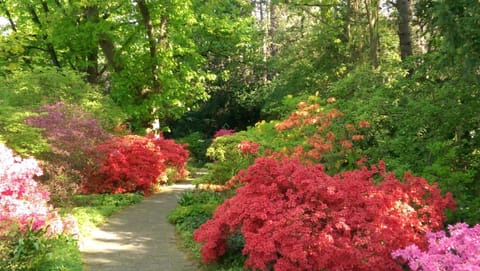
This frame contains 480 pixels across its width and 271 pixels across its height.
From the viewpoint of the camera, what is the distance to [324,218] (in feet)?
18.5

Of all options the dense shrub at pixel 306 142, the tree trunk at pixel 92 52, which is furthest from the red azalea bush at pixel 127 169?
the tree trunk at pixel 92 52

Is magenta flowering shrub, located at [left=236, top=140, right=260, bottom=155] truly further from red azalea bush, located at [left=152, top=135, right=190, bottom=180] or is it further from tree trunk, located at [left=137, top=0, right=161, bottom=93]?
tree trunk, located at [left=137, top=0, right=161, bottom=93]

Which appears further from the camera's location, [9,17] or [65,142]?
[9,17]

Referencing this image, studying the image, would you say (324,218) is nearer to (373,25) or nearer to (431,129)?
(431,129)

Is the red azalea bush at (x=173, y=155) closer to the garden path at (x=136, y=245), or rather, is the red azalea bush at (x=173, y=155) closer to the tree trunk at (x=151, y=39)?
the tree trunk at (x=151, y=39)

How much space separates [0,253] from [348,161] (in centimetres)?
635

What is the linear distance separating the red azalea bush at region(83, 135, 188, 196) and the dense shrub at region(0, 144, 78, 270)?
487 cm

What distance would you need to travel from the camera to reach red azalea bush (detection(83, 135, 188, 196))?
1302 cm

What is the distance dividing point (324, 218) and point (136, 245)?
3850 millimetres

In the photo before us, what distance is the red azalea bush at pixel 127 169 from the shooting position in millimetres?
13016

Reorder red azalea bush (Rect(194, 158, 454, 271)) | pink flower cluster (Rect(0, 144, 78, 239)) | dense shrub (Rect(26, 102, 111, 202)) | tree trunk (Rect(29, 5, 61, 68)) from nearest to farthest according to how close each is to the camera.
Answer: red azalea bush (Rect(194, 158, 454, 271)) → pink flower cluster (Rect(0, 144, 78, 239)) → dense shrub (Rect(26, 102, 111, 202)) → tree trunk (Rect(29, 5, 61, 68))

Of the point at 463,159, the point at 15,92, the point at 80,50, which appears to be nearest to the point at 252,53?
the point at 80,50

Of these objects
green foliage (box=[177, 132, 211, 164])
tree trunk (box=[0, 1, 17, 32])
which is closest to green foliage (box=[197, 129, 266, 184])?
tree trunk (box=[0, 1, 17, 32])

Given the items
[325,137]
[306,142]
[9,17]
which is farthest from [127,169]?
[9,17]
